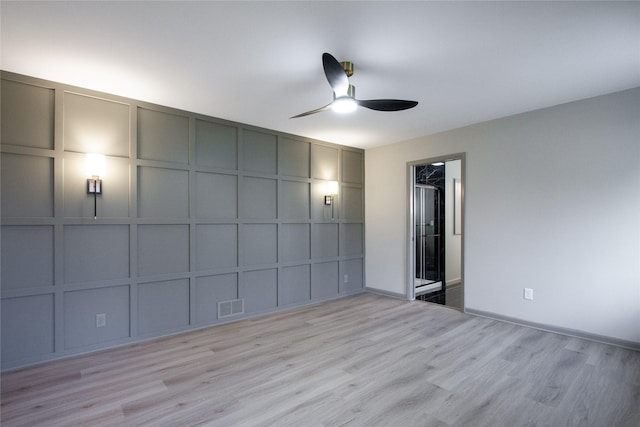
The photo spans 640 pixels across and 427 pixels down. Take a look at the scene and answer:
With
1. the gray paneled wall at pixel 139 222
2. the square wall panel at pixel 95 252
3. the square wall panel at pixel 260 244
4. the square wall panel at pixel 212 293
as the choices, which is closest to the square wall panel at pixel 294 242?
the gray paneled wall at pixel 139 222

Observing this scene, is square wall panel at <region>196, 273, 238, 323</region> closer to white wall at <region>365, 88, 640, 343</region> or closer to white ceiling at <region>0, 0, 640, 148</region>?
white ceiling at <region>0, 0, 640, 148</region>

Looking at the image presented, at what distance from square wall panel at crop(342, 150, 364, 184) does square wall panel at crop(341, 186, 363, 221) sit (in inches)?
6.8

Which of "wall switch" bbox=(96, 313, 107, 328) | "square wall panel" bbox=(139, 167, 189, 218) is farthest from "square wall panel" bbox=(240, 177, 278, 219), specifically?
"wall switch" bbox=(96, 313, 107, 328)

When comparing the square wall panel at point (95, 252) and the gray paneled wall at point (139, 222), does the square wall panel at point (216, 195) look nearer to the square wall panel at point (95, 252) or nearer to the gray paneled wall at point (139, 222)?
the gray paneled wall at point (139, 222)

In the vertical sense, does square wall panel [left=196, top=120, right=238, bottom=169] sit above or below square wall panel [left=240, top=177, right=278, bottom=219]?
above

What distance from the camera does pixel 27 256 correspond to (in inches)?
111

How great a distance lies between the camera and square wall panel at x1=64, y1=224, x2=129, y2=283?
3006 millimetres

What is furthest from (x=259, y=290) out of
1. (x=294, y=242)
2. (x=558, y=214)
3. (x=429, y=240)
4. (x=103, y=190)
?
(x=558, y=214)

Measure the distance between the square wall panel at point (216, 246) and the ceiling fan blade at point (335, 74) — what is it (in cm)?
231

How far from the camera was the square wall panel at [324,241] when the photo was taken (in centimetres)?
498

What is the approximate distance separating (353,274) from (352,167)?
1.89 m

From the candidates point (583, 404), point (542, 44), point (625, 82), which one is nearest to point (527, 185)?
point (625, 82)

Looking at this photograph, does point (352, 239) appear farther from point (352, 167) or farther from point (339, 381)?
point (339, 381)

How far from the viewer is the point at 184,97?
10.9 feet
